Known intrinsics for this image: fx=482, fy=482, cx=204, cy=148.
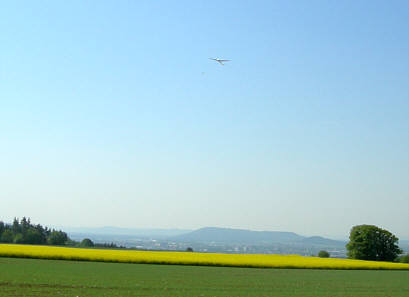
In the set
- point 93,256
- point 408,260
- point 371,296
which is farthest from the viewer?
point 408,260

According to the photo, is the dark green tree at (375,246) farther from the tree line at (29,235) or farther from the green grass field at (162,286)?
the tree line at (29,235)

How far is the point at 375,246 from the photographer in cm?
8388

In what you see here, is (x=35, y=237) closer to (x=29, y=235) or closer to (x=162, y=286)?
(x=29, y=235)

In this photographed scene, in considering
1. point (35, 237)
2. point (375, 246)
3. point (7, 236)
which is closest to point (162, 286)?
point (375, 246)

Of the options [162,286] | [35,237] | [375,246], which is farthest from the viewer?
[35,237]

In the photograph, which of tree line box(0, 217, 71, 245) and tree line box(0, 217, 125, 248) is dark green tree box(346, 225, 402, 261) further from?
tree line box(0, 217, 71, 245)

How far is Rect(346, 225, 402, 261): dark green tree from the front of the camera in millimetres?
83688

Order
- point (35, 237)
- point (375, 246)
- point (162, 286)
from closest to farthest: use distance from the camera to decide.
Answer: point (162, 286) → point (375, 246) → point (35, 237)

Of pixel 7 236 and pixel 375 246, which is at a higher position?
pixel 375 246

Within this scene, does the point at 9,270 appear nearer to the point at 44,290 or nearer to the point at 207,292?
the point at 44,290

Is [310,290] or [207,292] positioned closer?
[207,292]

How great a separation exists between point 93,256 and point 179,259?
8577mm

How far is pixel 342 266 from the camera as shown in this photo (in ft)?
175

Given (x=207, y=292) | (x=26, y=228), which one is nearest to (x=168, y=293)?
(x=207, y=292)
